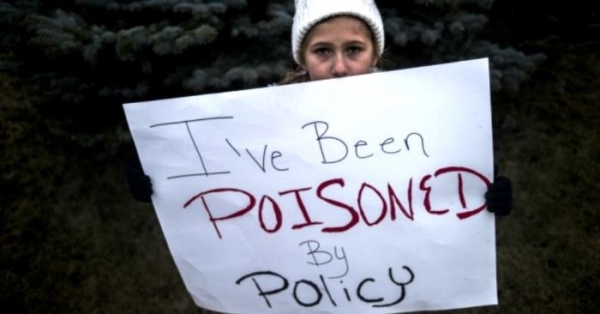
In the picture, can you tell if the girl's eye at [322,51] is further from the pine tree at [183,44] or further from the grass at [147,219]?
the grass at [147,219]

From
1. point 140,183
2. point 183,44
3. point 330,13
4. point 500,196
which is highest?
point 330,13

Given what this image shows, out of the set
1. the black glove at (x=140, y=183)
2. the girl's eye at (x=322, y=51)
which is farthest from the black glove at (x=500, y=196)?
the black glove at (x=140, y=183)

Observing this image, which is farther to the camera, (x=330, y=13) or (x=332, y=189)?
(x=330, y=13)

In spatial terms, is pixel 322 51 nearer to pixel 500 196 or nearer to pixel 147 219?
pixel 500 196

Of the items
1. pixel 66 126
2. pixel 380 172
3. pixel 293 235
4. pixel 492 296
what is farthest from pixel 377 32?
pixel 66 126

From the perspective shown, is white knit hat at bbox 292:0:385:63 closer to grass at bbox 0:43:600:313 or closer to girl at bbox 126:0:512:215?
girl at bbox 126:0:512:215

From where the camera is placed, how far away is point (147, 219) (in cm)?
338

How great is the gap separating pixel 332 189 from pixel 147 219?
1.89m

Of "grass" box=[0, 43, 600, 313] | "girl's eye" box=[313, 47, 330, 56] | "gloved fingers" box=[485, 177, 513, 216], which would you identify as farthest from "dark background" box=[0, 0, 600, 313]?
"gloved fingers" box=[485, 177, 513, 216]

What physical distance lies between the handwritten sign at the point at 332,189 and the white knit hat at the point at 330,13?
0.30m

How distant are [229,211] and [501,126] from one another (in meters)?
2.28

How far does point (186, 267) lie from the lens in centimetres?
182

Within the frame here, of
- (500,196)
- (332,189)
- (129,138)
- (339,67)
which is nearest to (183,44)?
(129,138)

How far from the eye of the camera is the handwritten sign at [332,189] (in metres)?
1.69
